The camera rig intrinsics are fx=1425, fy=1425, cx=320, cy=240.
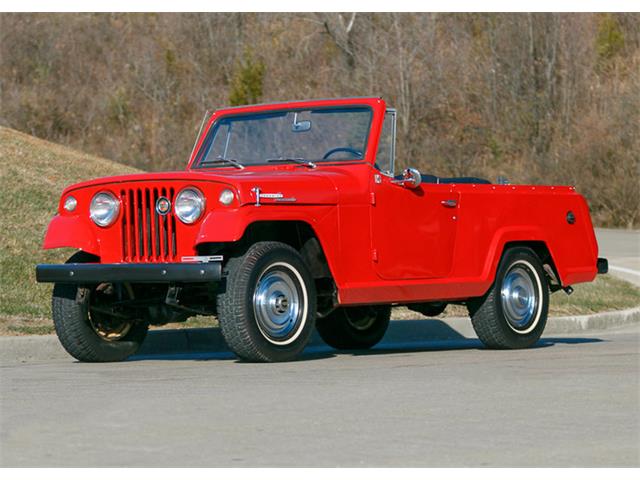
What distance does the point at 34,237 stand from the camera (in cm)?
1755

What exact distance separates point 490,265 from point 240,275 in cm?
279

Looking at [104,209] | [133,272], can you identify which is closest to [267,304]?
[133,272]

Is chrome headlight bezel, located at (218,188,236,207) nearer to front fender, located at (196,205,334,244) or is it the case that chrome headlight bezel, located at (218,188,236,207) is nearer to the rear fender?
front fender, located at (196,205,334,244)

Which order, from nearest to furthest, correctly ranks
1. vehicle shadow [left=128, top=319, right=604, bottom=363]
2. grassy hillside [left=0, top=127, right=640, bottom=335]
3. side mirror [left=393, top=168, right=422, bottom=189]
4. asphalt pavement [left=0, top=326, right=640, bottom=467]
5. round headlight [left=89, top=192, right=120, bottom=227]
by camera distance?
asphalt pavement [left=0, top=326, right=640, bottom=467] < round headlight [left=89, top=192, right=120, bottom=227] < side mirror [left=393, top=168, right=422, bottom=189] < vehicle shadow [left=128, top=319, right=604, bottom=363] < grassy hillside [left=0, top=127, right=640, bottom=335]

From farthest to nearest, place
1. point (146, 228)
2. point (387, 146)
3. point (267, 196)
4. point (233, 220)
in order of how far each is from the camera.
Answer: point (387, 146) → point (146, 228) → point (267, 196) → point (233, 220)

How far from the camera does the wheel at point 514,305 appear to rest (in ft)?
38.8

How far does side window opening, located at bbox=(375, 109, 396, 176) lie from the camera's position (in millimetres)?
11312

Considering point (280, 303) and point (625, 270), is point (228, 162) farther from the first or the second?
point (625, 270)

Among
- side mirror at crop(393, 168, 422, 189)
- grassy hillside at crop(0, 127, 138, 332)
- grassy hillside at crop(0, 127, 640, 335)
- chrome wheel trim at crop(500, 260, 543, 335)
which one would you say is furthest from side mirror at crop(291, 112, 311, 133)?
grassy hillside at crop(0, 127, 138, 332)

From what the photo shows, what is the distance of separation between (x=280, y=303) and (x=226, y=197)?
880 mm

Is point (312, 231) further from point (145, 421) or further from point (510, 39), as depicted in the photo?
point (510, 39)

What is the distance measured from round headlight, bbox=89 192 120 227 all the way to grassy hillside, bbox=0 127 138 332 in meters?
2.23

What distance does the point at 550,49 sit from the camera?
45344 millimetres

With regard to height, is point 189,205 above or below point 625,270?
above
